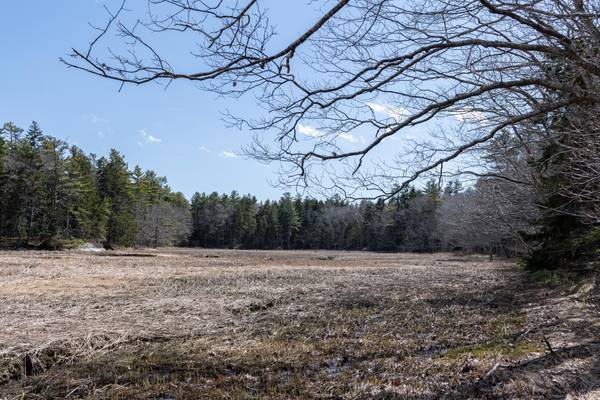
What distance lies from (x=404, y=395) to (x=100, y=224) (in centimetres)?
5958

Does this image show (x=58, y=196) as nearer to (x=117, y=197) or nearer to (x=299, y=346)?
(x=117, y=197)

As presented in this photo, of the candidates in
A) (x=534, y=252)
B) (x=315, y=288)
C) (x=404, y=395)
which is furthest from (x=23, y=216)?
(x=404, y=395)

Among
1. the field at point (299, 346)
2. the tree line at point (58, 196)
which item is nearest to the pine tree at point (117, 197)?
the tree line at point (58, 196)

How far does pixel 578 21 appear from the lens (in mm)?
4836

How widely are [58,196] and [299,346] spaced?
5228cm

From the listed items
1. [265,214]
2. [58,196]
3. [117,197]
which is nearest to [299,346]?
[58,196]

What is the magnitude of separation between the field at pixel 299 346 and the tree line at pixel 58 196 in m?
42.1

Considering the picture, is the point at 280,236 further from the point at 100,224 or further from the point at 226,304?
the point at 226,304

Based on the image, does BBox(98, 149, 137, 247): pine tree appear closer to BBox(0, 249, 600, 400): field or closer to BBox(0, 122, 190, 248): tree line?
BBox(0, 122, 190, 248): tree line

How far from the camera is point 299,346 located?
23.0ft

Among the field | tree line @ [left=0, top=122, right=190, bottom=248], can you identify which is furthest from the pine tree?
the field

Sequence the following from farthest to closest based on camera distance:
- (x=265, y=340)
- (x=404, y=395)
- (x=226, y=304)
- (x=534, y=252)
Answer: (x=534, y=252) < (x=226, y=304) < (x=265, y=340) < (x=404, y=395)

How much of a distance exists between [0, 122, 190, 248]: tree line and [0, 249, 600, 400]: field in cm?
4211

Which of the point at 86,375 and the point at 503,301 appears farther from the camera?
the point at 503,301
